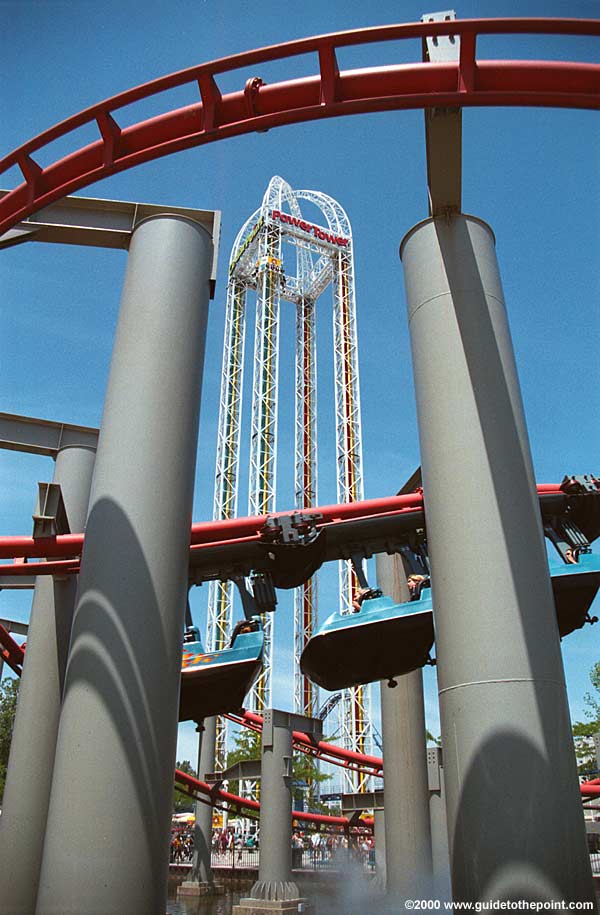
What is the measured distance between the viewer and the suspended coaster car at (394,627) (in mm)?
6785

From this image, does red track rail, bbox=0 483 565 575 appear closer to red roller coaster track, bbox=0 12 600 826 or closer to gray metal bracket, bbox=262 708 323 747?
red roller coaster track, bbox=0 12 600 826

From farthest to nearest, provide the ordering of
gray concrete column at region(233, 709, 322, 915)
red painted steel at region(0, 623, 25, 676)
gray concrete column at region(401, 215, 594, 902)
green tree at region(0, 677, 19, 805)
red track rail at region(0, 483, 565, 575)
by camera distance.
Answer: green tree at region(0, 677, 19, 805) → gray concrete column at region(233, 709, 322, 915) → red painted steel at region(0, 623, 25, 676) → red track rail at region(0, 483, 565, 575) → gray concrete column at region(401, 215, 594, 902)

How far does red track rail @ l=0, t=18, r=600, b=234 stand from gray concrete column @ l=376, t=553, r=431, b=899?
245 inches

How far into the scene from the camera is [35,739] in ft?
24.3

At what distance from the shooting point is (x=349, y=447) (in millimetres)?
38781

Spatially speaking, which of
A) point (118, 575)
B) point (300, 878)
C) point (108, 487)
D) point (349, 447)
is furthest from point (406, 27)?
point (349, 447)

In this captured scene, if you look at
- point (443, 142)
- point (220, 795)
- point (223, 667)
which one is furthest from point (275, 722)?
point (443, 142)

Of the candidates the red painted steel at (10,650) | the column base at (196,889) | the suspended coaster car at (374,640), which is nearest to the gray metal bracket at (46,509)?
the suspended coaster car at (374,640)

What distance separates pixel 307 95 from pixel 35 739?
21.4 feet

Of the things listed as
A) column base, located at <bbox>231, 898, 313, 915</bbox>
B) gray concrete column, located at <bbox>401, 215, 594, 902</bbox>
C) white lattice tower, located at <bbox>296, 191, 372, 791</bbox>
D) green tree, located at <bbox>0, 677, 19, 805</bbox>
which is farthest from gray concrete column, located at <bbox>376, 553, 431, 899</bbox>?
green tree, located at <bbox>0, 677, 19, 805</bbox>

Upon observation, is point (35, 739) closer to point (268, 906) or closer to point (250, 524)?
point (250, 524)

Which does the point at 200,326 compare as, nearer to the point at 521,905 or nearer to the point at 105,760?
the point at 105,760

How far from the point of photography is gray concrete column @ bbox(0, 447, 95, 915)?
6.70 meters

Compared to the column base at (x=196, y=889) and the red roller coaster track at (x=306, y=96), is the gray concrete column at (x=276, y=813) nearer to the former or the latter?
the column base at (x=196, y=889)
